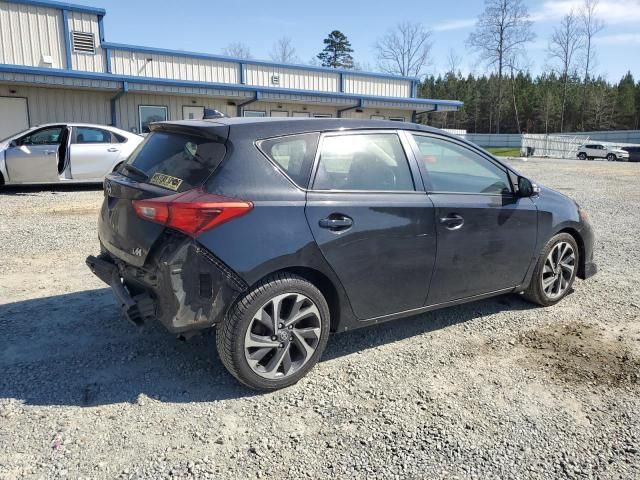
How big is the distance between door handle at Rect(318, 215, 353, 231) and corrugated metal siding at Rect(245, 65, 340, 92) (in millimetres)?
21299

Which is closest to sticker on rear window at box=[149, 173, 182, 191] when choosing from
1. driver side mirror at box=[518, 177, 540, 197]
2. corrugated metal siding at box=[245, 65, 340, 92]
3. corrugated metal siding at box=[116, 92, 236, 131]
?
driver side mirror at box=[518, 177, 540, 197]

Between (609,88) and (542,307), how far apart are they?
291ft

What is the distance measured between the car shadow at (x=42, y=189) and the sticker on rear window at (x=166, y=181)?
10370mm

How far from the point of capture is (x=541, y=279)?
15.6 feet

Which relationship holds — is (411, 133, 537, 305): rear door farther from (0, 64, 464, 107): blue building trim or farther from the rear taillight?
(0, 64, 464, 107): blue building trim

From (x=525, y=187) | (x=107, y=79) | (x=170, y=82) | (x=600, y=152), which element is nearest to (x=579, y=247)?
(x=525, y=187)

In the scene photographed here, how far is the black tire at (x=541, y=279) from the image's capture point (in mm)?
4684

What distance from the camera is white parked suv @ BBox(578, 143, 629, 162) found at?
43562mm

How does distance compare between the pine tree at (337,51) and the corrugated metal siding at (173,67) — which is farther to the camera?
the pine tree at (337,51)

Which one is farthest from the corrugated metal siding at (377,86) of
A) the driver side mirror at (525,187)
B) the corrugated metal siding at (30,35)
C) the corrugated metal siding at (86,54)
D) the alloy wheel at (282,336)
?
the alloy wheel at (282,336)

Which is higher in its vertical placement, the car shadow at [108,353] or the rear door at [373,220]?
the rear door at [373,220]

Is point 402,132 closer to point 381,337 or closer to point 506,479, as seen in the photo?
point 381,337

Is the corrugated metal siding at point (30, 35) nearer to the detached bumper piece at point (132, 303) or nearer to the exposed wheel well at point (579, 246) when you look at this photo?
the detached bumper piece at point (132, 303)

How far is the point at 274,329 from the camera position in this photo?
3.25 m
